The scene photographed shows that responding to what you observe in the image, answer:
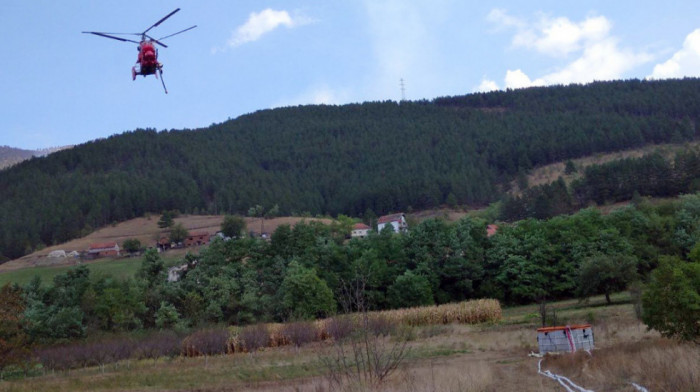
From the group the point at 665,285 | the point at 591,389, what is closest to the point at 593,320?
the point at 665,285

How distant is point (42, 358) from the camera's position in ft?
118

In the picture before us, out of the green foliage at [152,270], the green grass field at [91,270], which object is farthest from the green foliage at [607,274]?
the green grass field at [91,270]

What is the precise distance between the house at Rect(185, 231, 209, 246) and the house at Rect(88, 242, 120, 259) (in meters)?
11.2

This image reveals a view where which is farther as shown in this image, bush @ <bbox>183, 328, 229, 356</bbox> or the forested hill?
the forested hill

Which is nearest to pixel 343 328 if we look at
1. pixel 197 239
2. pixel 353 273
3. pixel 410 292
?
pixel 410 292

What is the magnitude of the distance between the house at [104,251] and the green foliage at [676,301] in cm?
9511

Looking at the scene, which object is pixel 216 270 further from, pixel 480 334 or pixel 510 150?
pixel 510 150

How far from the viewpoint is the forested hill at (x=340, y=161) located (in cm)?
12975

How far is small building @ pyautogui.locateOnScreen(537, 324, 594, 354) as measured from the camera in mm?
20422

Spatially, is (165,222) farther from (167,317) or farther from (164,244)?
(167,317)

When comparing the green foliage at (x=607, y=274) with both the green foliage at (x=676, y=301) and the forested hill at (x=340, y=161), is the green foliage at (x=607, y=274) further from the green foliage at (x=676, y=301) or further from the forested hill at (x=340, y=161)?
the forested hill at (x=340, y=161)

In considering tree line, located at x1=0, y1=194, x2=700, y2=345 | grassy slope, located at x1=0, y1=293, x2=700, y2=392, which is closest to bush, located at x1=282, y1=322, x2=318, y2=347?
grassy slope, located at x1=0, y1=293, x2=700, y2=392

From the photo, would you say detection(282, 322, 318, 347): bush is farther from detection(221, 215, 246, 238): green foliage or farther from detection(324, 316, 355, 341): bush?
detection(221, 215, 246, 238): green foliage

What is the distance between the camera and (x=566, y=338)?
20625 mm
